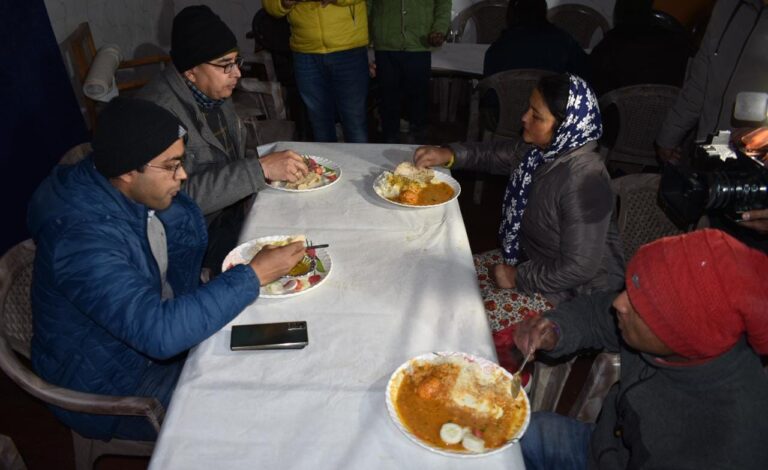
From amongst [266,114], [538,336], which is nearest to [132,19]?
[266,114]

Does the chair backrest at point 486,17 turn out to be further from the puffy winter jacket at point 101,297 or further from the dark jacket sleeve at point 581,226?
the puffy winter jacket at point 101,297

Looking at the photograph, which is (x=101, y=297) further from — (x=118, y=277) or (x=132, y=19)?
(x=132, y=19)

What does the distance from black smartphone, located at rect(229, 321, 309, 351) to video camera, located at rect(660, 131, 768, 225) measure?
157 cm

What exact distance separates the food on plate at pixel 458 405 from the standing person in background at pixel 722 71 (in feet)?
7.88

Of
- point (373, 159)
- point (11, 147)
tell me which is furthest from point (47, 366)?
point (11, 147)

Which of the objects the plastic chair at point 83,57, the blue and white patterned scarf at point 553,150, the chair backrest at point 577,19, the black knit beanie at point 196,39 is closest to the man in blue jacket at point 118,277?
the black knit beanie at point 196,39

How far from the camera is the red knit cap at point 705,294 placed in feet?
3.98

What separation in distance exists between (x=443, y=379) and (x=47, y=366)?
1.28 metres

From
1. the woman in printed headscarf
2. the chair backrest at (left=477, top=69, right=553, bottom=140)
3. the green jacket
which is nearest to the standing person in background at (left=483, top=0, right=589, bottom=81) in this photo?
the chair backrest at (left=477, top=69, right=553, bottom=140)

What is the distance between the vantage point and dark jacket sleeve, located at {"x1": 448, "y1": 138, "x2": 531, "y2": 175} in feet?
9.03

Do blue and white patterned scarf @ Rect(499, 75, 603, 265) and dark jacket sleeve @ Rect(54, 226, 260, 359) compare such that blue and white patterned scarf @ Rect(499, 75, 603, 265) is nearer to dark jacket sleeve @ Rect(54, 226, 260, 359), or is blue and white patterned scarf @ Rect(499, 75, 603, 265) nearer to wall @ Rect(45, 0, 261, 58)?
dark jacket sleeve @ Rect(54, 226, 260, 359)

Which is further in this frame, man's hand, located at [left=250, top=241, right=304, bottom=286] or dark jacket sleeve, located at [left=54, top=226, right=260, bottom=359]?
man's hand, located at [left=250, top=241, right=304, bottom=286]

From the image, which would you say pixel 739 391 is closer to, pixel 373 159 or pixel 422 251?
pixel 422 251

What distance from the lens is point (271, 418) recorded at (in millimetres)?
1339
